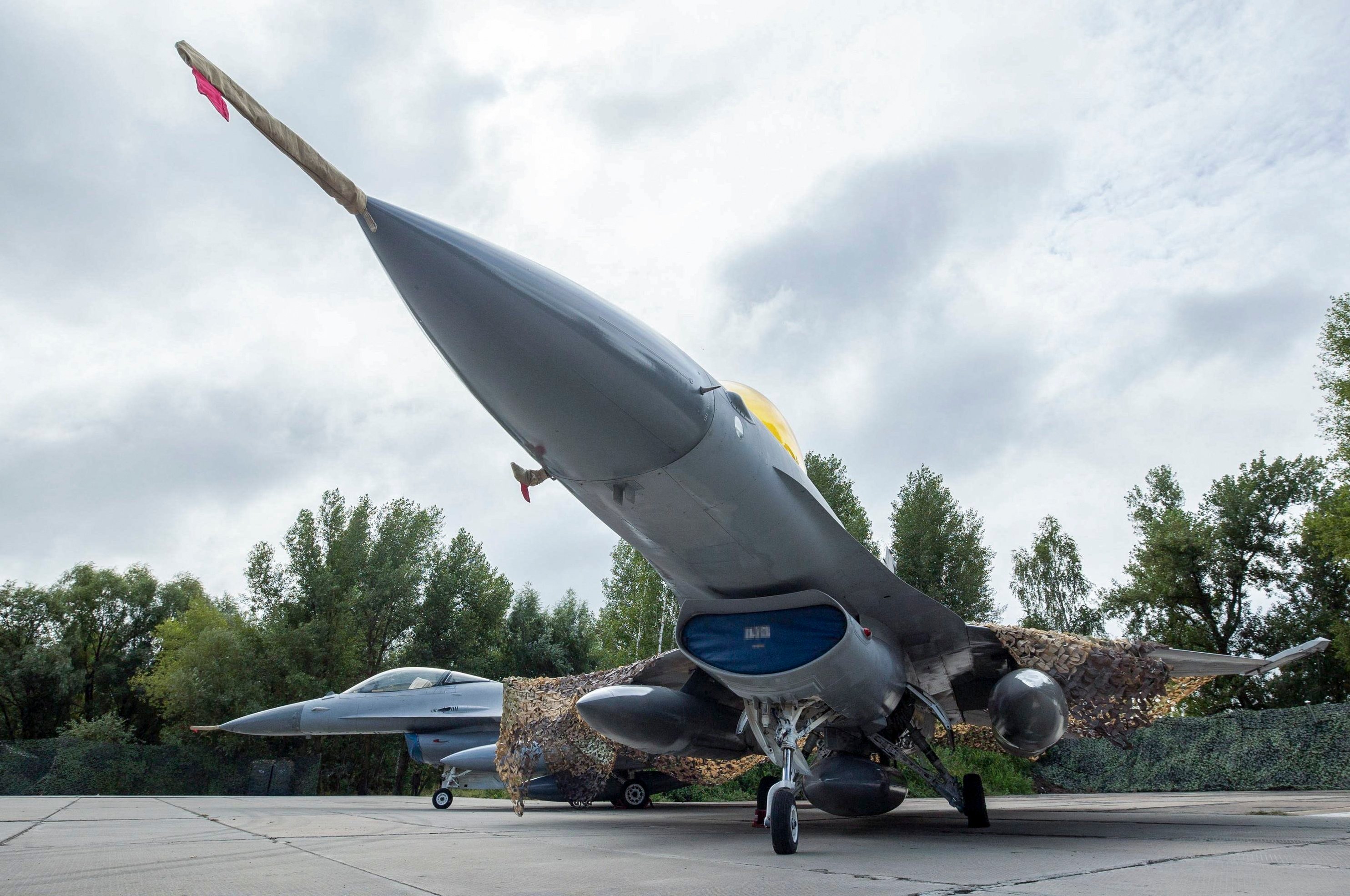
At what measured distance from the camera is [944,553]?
24484 mm

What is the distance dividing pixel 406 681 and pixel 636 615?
10814 millimetres

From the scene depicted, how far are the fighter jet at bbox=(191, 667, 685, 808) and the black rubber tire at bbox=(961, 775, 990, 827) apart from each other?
20.9 ft

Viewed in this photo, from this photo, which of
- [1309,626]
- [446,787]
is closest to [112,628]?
[446,787]

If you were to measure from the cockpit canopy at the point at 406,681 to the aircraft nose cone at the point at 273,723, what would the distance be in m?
0.94

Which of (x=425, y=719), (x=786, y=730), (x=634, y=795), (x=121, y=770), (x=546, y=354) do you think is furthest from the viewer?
(x=121, y=770)

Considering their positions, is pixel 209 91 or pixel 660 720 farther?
pixel 660 720

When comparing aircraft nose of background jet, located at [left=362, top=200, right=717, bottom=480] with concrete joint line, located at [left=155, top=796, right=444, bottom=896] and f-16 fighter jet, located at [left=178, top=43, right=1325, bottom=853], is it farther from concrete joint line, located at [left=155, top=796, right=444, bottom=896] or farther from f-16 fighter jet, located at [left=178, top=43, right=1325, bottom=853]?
concrete joint line, located at [left=155, top=796, right=444, bottom=896]

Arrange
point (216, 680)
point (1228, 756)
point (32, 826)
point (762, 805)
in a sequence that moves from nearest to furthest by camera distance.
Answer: point (32, 826) < point (762, 805) < point (1228, 756) < point (216, 680)

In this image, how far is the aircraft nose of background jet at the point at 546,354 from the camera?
288cm

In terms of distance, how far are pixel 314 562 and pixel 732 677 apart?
22.7 m

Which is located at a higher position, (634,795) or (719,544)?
(719,544)

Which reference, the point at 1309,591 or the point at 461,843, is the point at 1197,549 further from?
the point at 461,843

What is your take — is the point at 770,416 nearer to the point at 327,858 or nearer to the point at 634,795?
the point at 327,858

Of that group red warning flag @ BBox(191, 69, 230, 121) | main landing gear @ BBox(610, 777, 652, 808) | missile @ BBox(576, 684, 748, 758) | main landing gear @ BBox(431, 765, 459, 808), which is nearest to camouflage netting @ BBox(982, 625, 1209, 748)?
missile @ BBox(576, 684, 748, 758)
